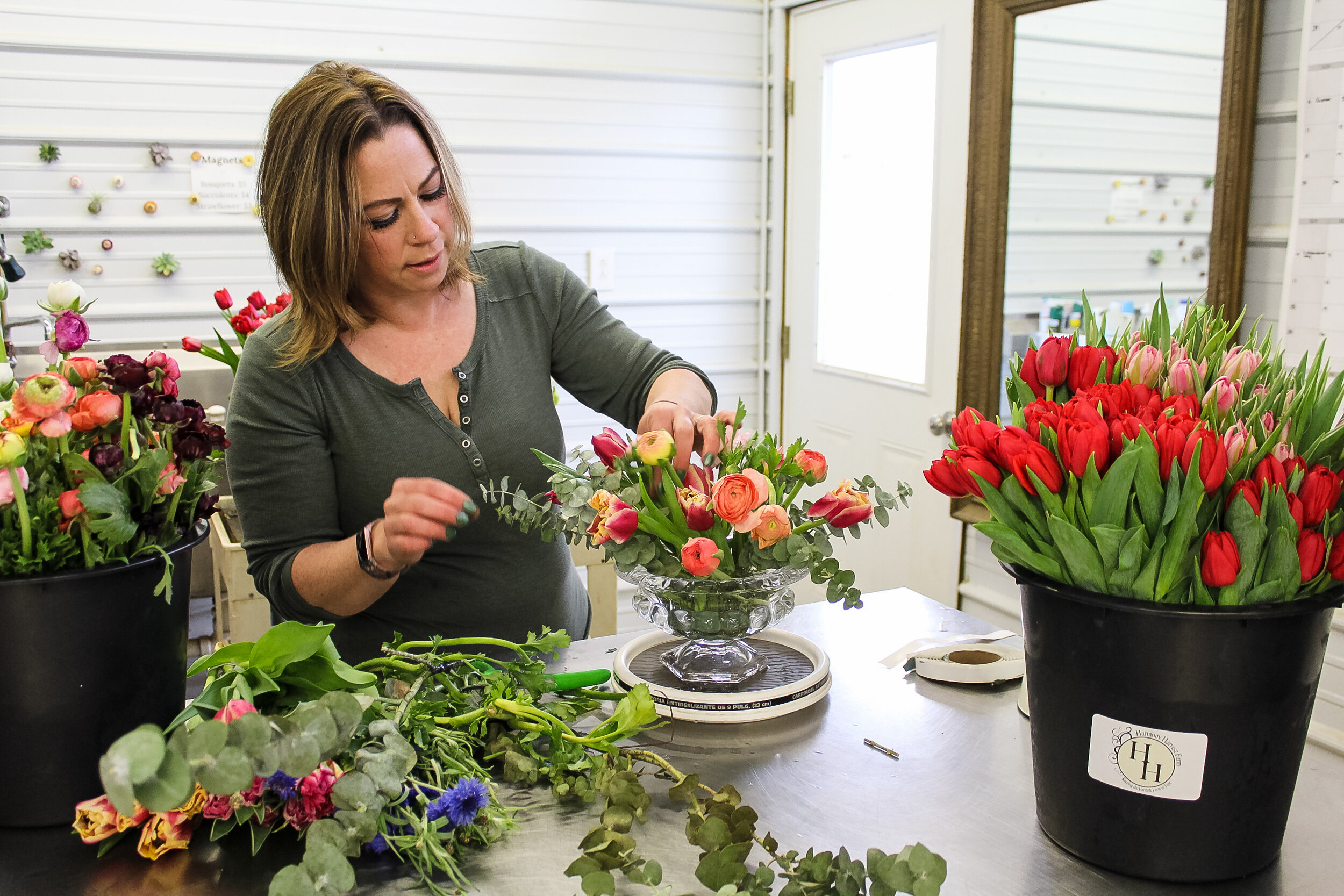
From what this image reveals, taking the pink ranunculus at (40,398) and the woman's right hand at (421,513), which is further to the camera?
the woman's right hand at (421,513)

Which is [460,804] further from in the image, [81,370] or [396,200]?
[396,200]

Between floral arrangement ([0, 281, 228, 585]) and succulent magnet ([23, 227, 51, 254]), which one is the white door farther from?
floral arrangement ([0, 281, 228, 585])

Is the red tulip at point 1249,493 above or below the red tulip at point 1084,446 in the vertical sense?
below

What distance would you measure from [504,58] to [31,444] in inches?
114

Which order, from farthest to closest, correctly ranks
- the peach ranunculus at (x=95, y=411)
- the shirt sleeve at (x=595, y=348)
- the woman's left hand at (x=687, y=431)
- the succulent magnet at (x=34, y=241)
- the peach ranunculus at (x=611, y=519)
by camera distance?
the succulent magnet at (x=34, y=241), the shirt sleeve at (x=595, y=348), the woman's left hand at (x=687, y=431), the peach ranunculus at (x=611, y=519), the peach ranunculus at (x=95, y=411)

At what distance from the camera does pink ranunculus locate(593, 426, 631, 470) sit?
1119mm

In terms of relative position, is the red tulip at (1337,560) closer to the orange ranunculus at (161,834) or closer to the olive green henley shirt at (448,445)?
the orange ranunculus at (161,834)

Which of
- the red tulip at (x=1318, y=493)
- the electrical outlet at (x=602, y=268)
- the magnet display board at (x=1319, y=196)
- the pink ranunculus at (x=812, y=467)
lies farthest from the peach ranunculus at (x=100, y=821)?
the electrical outlet at (x=602, y=268)

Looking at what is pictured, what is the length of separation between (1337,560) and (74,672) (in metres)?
0.97

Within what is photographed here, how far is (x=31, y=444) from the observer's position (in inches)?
32.2

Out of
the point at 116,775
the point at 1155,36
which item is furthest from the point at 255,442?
the point at 1155,36

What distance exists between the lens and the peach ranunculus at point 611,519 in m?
1.04

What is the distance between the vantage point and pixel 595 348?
1697 millimetres

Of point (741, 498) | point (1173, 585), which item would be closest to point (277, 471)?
point (741, 498)
